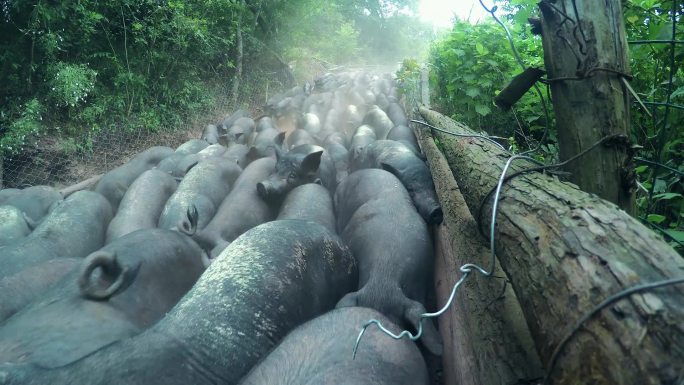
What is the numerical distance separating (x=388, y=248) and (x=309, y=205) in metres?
1.31

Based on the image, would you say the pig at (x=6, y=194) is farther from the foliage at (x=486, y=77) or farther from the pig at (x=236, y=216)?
the foliage at (x=486, y=77)

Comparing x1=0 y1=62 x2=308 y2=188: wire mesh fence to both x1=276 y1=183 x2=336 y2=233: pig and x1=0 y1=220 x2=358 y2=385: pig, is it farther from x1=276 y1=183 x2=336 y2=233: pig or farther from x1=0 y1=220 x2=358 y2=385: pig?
x1=0 y1=220 x2=358 y2=385: pig

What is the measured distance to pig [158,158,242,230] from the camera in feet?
14.7

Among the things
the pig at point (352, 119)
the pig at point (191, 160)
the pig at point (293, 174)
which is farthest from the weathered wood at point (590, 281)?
the pig at point (352, 119)

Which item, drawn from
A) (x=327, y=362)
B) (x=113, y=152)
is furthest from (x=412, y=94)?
(x=327, y=362)

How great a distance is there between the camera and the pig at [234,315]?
6.11 ft

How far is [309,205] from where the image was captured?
14.3 ft

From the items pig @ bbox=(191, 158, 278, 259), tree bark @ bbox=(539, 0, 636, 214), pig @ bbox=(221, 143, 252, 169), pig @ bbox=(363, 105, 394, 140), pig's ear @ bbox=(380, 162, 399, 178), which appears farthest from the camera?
pig @ bbox=(363, 105, 394, 140)

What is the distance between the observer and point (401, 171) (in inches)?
188

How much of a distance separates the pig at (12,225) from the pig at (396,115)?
18.6 ft

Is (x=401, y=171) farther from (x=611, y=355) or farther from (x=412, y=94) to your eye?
(x=412, y=94)

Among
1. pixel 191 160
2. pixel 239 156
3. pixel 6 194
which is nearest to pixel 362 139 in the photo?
pixel 239 156

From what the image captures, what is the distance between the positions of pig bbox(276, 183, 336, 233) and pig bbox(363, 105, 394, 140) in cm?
338

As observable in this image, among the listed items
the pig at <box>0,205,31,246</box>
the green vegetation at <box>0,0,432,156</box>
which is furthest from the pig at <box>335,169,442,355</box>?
the green vegetation at <box>0,0,432,156</box>
